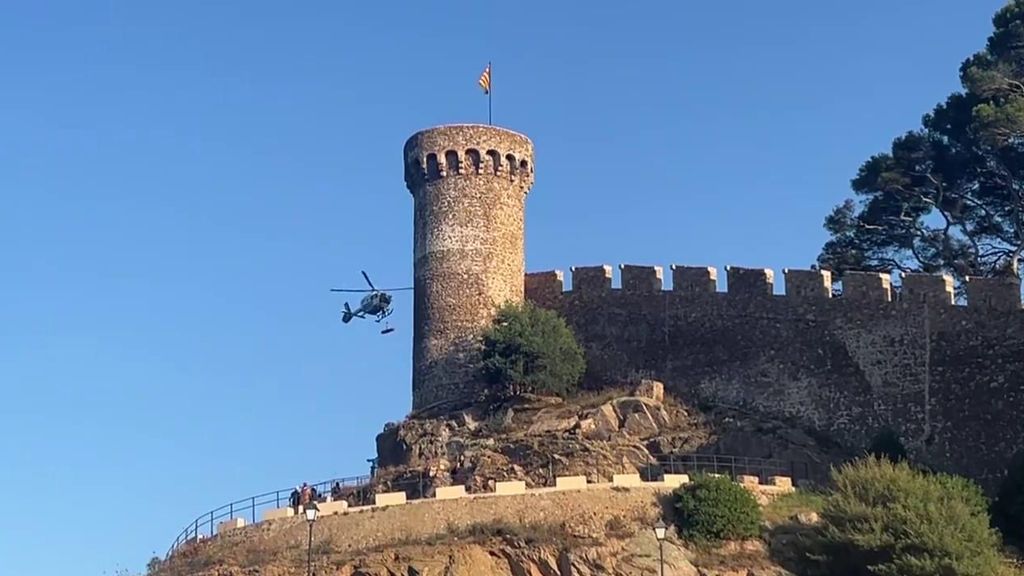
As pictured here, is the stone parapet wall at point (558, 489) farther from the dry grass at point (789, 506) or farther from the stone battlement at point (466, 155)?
the stone battlement at point (466, 155)

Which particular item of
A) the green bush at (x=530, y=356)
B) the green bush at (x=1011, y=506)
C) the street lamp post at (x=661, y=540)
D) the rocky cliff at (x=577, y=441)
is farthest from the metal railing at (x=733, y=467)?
the green bush at (x=1011, y=506)

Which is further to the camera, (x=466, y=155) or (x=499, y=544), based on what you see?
(x=466, y=155)

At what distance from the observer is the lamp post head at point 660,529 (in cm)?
3266

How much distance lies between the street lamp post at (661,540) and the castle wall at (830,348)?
7.49 meters

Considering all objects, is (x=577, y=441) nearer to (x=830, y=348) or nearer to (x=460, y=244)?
(x=830, y=348)

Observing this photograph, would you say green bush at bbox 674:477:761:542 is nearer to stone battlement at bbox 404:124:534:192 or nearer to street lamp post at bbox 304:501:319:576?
street lamp post at bbox 304:501:319:576

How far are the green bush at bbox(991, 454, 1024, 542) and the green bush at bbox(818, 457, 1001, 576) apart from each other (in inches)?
38.7

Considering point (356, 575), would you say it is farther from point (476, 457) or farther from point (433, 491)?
point (476, 457)

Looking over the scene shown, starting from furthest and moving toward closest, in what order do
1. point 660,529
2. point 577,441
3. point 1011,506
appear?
point 577,441, point 1011,506, point 660,529

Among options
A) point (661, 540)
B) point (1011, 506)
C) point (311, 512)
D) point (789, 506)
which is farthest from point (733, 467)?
point (311, 512)

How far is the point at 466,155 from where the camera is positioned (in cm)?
4678

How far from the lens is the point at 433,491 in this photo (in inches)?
1538

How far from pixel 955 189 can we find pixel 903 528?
15.1m

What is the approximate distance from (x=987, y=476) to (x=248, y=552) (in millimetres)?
15335
